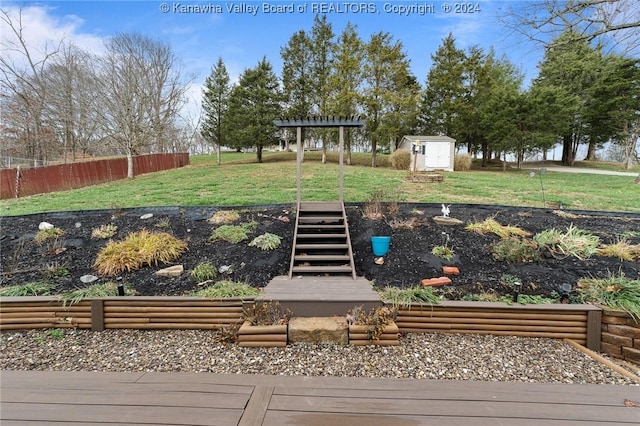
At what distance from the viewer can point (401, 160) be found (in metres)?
16.9

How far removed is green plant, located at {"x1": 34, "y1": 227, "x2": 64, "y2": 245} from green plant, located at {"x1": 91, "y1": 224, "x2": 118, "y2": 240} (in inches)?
18.9

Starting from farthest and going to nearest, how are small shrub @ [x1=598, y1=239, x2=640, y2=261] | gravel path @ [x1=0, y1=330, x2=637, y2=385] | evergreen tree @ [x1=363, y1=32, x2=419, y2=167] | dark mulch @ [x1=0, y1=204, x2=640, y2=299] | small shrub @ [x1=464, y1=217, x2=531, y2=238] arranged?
evergreen tree @ [x1=363, y1=32, x2=419, y2=167], small shrub @ [x1=464, y1=217, x2=531, y2=238], small shrub @ [x1=598, y1=239, x2=640, y2=261], dark mulch @ [x1=0, y1=204, x2=640, y2=299], gravel path @ [x1=0, y1=330, x2=637, y2=385]

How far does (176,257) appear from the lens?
13.7 ft

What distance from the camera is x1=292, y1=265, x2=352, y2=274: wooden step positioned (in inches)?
151

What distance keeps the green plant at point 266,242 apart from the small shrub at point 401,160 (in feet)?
44.6

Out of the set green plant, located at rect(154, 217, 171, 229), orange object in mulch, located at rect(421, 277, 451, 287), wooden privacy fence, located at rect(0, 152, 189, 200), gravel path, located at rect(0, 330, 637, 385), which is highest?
wooden privacy fence, located at rect(0, 152, 189, 200)

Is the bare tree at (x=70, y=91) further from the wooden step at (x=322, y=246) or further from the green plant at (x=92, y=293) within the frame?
the wooden step at (x=322, y=246)

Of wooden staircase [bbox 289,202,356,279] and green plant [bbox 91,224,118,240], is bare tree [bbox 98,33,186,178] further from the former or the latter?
wooden staircase [bbox 289,202,356,279]

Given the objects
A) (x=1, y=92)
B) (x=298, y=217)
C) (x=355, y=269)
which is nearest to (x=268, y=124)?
(x=1, y=92)

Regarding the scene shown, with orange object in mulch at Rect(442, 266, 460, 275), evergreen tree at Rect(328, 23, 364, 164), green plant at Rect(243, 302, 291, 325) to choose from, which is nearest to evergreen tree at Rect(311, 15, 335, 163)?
evergreen tree at Rect(328, 23, 364, 164)

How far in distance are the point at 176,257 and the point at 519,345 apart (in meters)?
4.02

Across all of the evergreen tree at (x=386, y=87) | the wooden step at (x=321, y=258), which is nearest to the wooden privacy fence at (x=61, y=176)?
the wooden step at (x=321, y=258)

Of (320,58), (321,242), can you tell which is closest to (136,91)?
(320,58)

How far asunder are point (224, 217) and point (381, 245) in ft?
8.89
